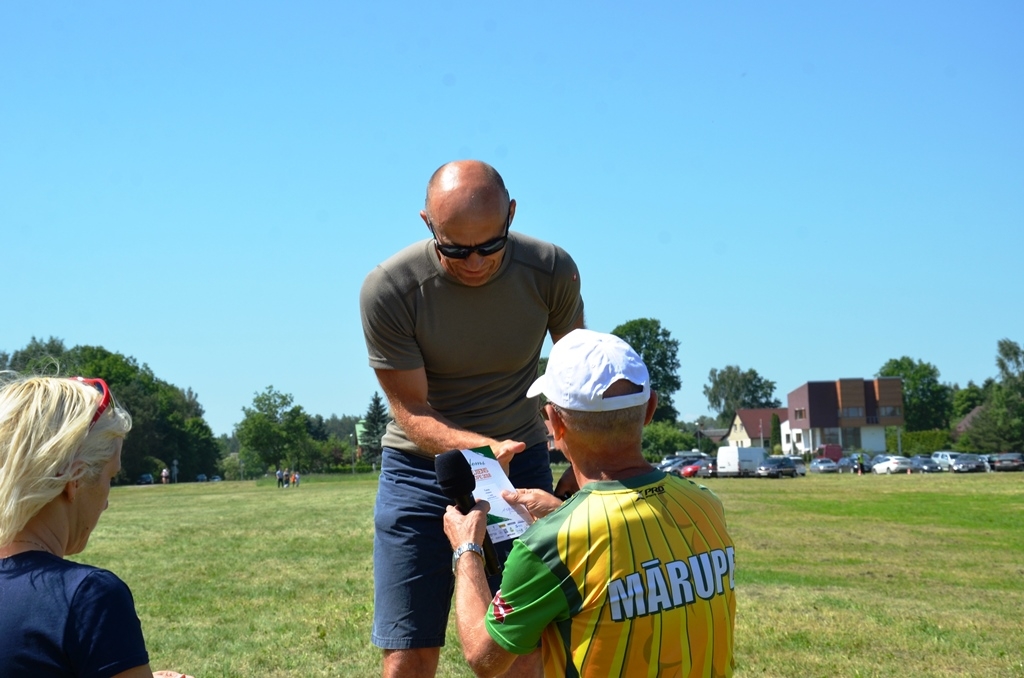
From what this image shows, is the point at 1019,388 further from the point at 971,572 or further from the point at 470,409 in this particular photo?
the point at 470,409

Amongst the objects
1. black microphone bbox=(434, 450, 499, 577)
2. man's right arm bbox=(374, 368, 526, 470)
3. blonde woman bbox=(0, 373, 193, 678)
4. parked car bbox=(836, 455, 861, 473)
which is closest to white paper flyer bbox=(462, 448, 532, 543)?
black microphone bbox=(434, 450, 499, 577)

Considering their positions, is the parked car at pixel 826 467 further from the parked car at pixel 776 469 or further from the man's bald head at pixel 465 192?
the man's bald head at pixel 465 192

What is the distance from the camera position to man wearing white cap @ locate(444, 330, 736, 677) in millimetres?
2814

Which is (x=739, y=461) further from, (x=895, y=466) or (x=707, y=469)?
(x=895, y=466)

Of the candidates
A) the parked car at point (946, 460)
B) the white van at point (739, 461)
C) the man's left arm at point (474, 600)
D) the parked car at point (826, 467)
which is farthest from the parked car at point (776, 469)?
the man's left arm at point (474, 600)

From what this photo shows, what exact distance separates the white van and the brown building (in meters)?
51.8

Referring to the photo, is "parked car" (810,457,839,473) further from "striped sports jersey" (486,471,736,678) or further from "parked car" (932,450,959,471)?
"striped sports jersey" (486,471,736,678)

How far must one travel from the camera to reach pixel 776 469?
6031 centimetres

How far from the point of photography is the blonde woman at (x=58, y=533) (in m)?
2.41

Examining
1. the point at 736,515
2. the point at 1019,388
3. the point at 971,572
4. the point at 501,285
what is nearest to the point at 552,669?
the point at 501,285

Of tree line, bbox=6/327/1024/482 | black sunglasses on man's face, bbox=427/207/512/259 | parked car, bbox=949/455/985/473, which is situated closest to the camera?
black sunglasses on man's face, bbox=427/207/512/259

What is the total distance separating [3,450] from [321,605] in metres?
8.21

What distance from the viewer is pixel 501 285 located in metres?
4.34

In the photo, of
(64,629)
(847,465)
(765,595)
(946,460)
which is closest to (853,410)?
(847,465)
